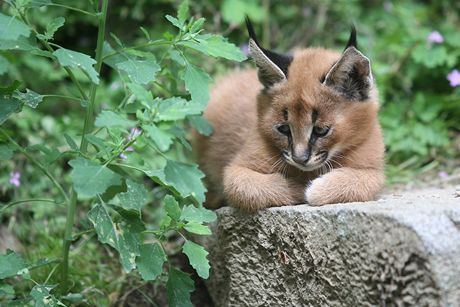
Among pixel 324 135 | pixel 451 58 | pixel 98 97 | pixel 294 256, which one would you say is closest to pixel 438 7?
pixel 451 58

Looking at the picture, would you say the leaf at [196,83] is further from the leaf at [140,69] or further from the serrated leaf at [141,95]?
the serrated leaf at [141,95]

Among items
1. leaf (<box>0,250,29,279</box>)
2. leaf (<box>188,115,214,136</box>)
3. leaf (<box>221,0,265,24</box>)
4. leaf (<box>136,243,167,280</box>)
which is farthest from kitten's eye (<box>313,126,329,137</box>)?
leaf (<box>221,0,265,24</box>)

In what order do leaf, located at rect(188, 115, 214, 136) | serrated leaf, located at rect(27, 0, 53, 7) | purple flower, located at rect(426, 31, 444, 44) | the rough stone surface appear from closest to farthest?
the rough stone surface → serrated leaf, located at rect(27, 0, 53, 7) → leaf, located at rect(188, 115, 214, 136) → purple flower, located at rect(426, 31, 444, 44)

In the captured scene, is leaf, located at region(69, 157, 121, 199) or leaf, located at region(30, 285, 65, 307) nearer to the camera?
leaf, located at region(69, 157, 121, 199)

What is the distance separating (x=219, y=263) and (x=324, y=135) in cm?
111

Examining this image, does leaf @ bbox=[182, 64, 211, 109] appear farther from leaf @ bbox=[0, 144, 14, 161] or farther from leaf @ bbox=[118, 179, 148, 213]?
leaf @ bbox=[0, 144, 14, 161]

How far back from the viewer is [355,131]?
13.5ft

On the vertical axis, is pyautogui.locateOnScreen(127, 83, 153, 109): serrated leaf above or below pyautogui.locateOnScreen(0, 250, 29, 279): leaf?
above

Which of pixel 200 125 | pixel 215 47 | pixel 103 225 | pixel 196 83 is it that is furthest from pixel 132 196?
pixel 200 125

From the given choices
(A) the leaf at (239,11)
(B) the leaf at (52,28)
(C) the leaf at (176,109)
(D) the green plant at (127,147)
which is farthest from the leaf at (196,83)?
(A) the leaf at (239,11)

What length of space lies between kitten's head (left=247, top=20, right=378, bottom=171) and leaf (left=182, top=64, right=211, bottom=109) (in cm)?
57

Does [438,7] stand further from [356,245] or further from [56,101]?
[356,245]

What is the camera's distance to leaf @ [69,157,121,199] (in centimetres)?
300

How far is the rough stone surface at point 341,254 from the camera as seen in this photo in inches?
112
